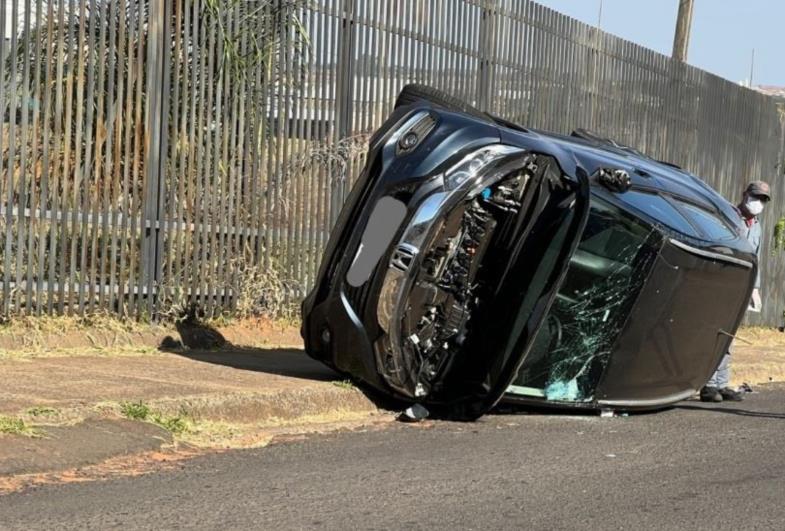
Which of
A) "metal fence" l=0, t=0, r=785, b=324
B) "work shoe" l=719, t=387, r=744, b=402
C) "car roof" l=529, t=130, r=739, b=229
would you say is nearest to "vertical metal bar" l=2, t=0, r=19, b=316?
"metal fence" l=0, t=0, r=785, b=324

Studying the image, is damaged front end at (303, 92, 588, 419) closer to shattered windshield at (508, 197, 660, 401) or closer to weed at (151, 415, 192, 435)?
shattered windshield at (508, 197, 660, 401)

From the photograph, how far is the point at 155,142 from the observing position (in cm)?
1011

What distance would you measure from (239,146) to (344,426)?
345cm

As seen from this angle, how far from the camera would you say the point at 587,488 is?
658cm

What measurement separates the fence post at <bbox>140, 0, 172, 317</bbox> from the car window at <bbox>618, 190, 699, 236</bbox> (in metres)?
3.66

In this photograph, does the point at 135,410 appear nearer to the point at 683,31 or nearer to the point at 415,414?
the point at 415,414

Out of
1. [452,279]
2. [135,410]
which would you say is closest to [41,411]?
[135,410]

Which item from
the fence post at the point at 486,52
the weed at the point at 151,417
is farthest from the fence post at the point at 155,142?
the fence post at the point at 486,52

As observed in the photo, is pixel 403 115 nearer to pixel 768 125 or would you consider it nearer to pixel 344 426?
pixel 344 426

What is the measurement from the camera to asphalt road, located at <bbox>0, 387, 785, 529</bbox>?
5.59 meters

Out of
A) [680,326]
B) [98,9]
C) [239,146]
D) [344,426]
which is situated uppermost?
[98,9]

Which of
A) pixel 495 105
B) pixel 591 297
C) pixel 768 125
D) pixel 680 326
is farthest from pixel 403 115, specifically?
pixel 768 125

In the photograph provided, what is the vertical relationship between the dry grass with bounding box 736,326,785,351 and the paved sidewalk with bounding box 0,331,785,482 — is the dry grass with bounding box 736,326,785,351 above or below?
below

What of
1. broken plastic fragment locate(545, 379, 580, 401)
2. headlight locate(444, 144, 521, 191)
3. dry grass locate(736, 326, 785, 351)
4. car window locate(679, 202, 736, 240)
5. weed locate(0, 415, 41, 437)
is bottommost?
dry grass locate(736, 326, 785, 351)
